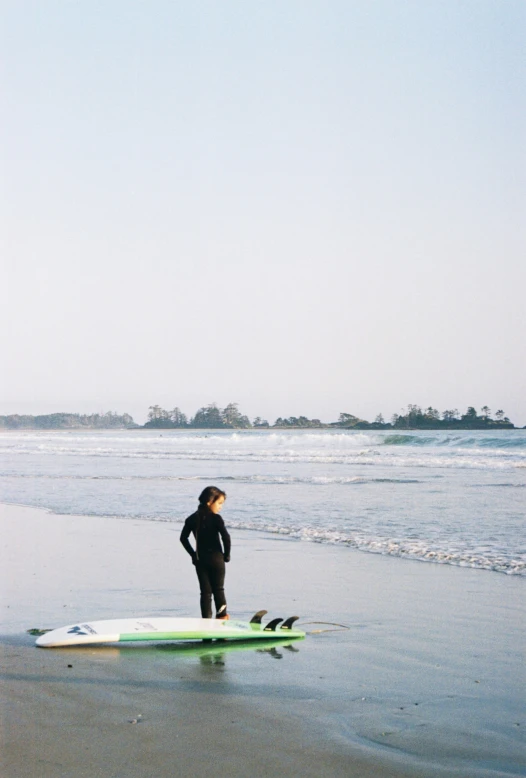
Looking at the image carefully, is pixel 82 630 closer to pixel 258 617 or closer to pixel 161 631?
pixel 161 631

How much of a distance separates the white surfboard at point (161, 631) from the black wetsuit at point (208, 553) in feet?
0.74

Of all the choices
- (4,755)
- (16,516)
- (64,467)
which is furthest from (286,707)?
(64,467)

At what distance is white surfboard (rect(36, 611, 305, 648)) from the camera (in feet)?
21.0

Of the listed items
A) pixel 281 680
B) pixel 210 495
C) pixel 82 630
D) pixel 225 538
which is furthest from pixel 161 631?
pixel 281 680

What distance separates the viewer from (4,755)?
402 cm

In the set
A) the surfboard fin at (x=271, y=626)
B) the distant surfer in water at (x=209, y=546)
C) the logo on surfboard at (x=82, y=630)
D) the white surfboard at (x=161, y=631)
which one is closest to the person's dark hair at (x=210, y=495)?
the distant surfer in water at (x=209, y=546)

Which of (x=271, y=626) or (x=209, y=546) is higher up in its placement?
(x=209, y=546)

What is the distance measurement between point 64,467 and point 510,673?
26.7 meters

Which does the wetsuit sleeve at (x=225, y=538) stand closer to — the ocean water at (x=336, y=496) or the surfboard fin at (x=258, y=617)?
the surfboard fin at (x=258, y=617)

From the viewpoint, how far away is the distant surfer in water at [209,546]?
6.96m

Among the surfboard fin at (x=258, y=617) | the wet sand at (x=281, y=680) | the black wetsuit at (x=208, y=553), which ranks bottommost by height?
the wet sand at (x=281, y=680)

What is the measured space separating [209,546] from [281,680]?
1.70m

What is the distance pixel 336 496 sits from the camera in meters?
19.2

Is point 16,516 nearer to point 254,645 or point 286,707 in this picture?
point 254,645
